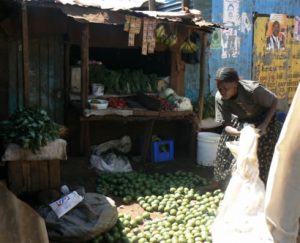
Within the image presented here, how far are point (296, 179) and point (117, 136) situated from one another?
21.9 feet

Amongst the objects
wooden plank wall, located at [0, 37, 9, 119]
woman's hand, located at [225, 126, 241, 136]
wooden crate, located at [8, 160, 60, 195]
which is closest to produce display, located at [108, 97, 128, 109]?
wooden plank wall, located at [0, 37, 9, 119]

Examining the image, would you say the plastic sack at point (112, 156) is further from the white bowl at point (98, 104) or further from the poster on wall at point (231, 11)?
the poster on wall at point (231, 11)

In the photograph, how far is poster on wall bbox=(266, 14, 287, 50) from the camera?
950 cm

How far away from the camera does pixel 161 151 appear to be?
25.6 feet

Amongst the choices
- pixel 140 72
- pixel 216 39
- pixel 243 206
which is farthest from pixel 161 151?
pixel 243 206

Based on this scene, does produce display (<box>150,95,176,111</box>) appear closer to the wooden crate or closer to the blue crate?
the blue crate

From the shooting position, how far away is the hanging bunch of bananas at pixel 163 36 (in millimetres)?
7039

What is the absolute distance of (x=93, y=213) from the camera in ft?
14.1

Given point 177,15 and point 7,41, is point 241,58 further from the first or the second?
point 7,41

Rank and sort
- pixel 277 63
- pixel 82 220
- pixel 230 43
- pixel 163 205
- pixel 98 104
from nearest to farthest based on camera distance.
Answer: pixel 82 220 < pixel 163 205 < pixel 98 104 < pixel 230 43 < pixel 277 63

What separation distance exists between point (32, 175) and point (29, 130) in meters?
0.55

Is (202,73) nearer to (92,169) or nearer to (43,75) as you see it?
(92,169)

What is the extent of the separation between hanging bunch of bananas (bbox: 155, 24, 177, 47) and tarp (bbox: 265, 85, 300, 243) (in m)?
5.56

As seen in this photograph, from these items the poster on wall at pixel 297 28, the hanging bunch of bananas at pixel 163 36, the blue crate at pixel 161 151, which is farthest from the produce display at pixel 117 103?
the poster on wall at pixel 297 28
